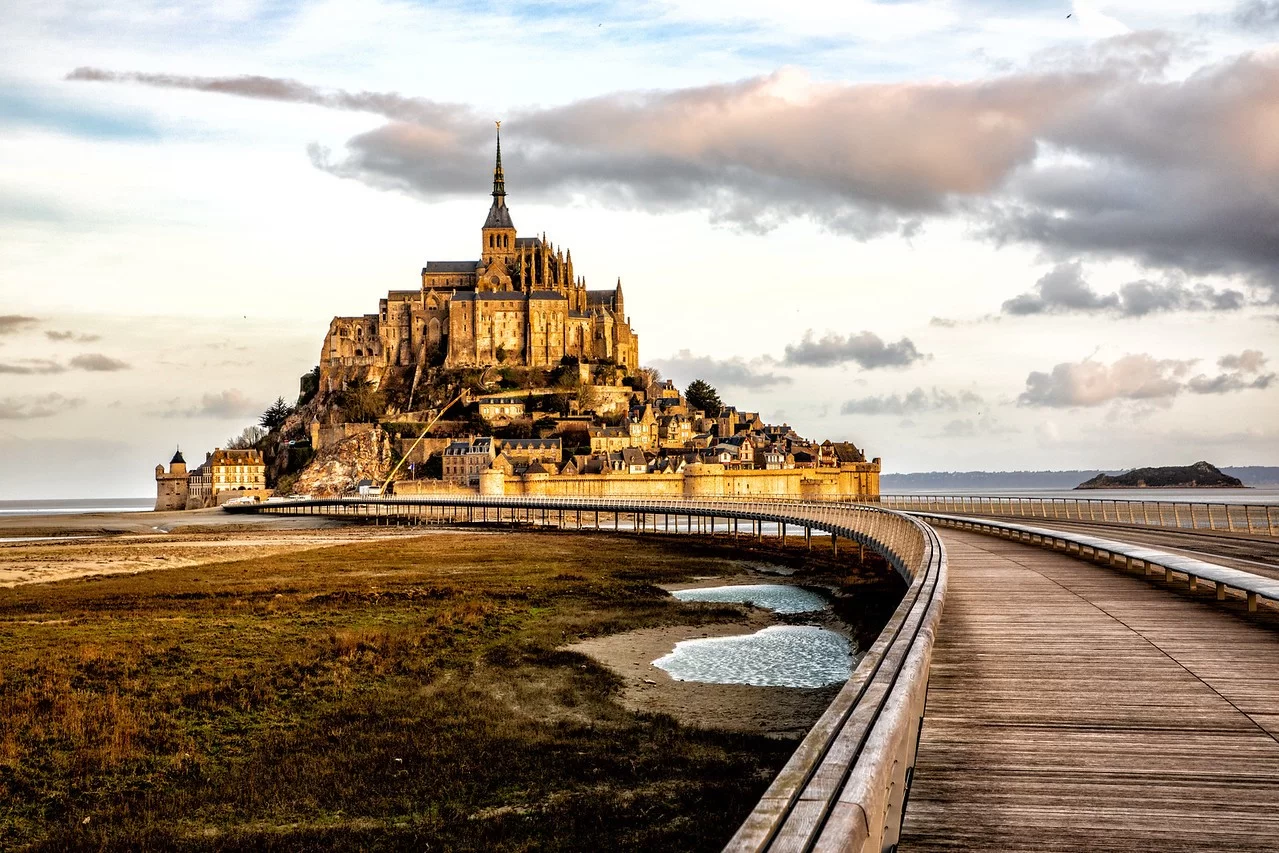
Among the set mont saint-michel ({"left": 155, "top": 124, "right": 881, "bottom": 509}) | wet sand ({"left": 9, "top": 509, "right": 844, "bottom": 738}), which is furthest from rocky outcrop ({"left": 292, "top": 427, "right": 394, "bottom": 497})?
wet sand ({"left": 9, "top": 509, "right": 844, "bottom": 738})

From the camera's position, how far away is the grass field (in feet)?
33.9

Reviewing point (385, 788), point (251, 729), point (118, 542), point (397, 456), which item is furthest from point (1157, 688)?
point (397, 456)

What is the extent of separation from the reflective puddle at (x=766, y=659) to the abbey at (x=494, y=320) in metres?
122

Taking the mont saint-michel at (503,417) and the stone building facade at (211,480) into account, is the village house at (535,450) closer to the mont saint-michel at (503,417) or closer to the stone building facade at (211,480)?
the mont saint-michel at (503,417)

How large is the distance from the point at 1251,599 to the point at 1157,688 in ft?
18.8

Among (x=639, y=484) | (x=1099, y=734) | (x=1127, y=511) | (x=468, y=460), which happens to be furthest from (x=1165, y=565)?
(x=468, y=460)

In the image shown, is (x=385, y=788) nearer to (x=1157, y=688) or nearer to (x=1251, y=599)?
(x=1157, y=688)

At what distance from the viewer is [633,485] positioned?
11012 cm

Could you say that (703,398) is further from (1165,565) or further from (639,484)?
(1165,565)

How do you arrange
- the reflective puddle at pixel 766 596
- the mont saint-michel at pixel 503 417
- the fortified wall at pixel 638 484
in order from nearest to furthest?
the reflective puddle at pixel 766 596, the fortified wall at pixel 638 484, the mont saint-michel at pixel 503 417

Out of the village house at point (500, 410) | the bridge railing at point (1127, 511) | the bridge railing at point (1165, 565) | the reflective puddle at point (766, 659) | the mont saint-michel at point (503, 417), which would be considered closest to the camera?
the bridge railing at point (1165, 565)

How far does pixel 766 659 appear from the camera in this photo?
66.1 ft

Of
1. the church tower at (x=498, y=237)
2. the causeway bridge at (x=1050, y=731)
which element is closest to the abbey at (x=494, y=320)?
the church tower at (x=498, y=237)

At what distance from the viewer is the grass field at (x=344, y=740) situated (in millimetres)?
10320
